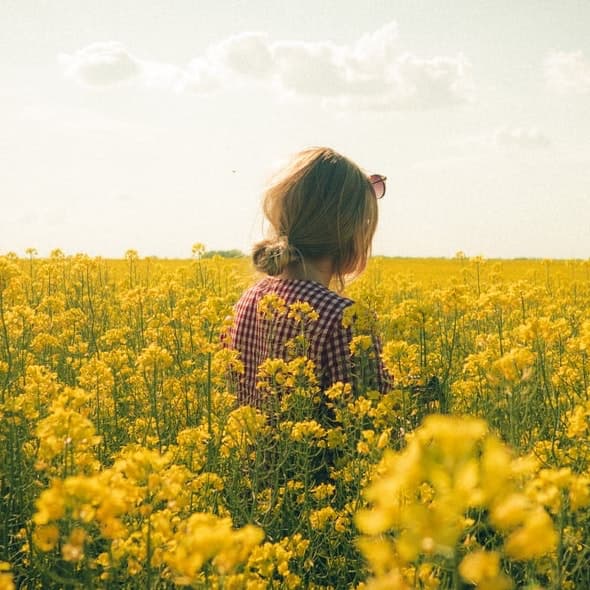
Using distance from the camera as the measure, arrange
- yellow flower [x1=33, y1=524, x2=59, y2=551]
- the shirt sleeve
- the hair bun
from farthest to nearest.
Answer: the hair bun
the shirt sleeve
yellow flower [x1=33, y1=524, x2=59, y2=551]

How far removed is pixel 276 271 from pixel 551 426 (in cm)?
197

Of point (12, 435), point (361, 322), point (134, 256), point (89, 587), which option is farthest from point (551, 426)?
point (134, 256)

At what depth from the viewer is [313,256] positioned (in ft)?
12.4

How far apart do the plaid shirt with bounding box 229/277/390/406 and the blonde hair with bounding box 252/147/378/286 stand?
18 cm

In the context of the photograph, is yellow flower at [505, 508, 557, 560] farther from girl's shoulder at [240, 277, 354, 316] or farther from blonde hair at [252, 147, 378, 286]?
blonde hair at [252, 147, 378, 286]

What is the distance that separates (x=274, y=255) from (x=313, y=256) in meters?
0.22

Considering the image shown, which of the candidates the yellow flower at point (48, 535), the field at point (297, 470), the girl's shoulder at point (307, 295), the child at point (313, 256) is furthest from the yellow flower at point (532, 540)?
the child at point (313, 256)

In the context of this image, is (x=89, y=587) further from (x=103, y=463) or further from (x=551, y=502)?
(x=103, y=463)

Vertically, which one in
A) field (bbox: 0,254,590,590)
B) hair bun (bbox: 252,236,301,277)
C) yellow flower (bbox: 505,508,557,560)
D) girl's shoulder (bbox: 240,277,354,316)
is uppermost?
hair bun (bbox: 252,236,301,277)

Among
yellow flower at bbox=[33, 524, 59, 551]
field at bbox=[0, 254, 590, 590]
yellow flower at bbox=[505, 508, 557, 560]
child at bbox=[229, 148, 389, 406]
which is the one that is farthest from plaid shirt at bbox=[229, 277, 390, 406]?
yellow flower at bbox=[505, 508, 557, 560]

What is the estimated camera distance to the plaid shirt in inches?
139

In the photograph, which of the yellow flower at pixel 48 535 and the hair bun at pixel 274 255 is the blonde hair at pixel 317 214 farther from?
the yellow flower at pixel 48 535

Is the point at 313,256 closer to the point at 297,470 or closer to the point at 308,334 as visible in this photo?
the point at 308,334

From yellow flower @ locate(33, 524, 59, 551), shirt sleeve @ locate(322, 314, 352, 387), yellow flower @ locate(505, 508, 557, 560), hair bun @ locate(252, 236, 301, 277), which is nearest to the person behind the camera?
yellow flower @ locate(505, 508, 557, 560)
